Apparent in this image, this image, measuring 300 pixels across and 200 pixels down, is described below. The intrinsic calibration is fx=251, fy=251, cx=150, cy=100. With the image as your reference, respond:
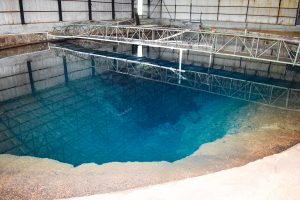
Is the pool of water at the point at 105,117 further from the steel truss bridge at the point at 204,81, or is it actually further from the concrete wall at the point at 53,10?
the concrete wall at the point at 53,10

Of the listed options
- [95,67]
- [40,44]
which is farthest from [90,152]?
[40,44]

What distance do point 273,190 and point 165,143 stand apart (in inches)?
140

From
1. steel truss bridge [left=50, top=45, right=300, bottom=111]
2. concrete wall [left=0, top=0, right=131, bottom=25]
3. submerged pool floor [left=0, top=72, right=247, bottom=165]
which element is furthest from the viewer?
concrete wall [left=0, top=0, right=131, bottom=25]

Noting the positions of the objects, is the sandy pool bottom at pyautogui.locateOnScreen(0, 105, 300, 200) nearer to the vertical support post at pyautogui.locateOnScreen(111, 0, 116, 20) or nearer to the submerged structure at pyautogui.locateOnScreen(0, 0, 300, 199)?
the submerged structure at pyautogui.locateOnScreen(0, 0, 300, 199)

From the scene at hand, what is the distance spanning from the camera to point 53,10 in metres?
24.9

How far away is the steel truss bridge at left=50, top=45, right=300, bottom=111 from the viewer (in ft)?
37.9

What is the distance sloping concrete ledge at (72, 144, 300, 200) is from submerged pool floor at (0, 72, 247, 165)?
180cm

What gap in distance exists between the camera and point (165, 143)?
316 inches

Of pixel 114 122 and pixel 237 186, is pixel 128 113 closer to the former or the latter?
pixel 114 122

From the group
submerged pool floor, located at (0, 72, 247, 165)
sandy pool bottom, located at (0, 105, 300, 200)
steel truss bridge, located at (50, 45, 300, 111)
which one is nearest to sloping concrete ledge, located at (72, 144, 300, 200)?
sandy pool bottom, located at (0, 105, 300, 200)

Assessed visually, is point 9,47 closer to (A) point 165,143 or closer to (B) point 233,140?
(A) point 165,143

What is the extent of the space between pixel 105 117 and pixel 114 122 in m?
0.56

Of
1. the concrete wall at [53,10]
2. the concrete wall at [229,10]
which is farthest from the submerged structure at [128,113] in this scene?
the concrete wall at [229,10]

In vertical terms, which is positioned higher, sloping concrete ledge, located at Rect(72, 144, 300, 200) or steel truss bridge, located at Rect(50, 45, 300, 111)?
steel truss bridge, located at Rect(50, 45, 300, 111)
